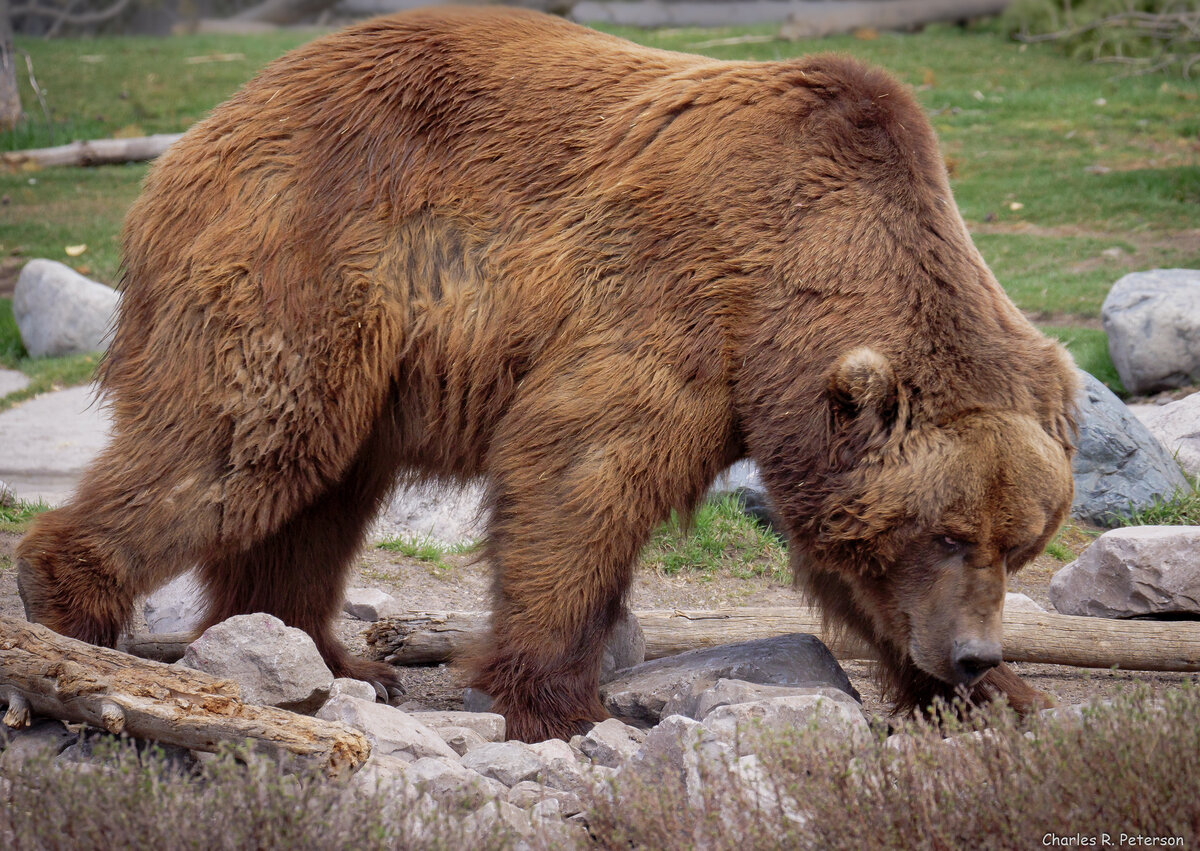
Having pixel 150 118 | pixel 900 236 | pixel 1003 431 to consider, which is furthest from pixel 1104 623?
pixel 150 118

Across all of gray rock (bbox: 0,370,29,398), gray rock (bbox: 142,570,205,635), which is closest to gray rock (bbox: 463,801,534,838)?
gray rock (bbox: 142,570,205,635)

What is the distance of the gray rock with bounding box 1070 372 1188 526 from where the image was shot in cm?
720

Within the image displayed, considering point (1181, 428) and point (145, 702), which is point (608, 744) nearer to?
point (145, 702)

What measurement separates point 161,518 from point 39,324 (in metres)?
7.47

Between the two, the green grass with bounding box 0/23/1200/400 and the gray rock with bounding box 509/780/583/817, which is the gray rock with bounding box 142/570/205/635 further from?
the green grass with bounding box 0/23/1200/400

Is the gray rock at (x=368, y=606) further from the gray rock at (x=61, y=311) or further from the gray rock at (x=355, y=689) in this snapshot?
the gray rock at (x=61, y=311)

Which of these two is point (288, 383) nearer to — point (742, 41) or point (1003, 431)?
point (1003, 431)

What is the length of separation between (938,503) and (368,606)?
330cm

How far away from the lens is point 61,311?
10.8m

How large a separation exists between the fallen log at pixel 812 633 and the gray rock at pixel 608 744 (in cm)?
84

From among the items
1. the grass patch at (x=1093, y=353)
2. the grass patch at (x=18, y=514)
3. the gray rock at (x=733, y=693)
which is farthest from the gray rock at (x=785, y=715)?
the grass patch at (x=1093, y=353)

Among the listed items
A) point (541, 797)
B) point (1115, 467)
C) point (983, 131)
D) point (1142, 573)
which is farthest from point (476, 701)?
point (983, 131)

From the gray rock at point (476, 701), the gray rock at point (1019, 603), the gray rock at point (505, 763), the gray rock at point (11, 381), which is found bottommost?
the gray rock at point (11, 381)

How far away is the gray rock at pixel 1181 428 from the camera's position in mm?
7746
